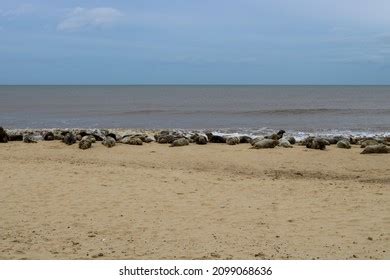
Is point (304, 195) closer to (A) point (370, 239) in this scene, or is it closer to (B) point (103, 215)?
(A) point (370, 239)

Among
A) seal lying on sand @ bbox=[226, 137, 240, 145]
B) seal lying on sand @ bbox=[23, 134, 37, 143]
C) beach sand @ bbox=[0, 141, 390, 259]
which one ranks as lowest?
beach sand @ bbox=[0, 141, 390, 259]

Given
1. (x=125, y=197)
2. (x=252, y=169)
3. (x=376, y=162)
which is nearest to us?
(x=125, y=197)

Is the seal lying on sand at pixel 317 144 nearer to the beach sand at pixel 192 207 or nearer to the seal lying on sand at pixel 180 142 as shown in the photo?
the beach sand at pixel 192 207

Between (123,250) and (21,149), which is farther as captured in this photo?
(21,149)

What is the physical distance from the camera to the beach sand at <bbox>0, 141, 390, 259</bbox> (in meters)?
5.95

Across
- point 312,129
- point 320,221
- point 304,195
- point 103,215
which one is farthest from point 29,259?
point 312,129

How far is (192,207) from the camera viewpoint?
8.08 m

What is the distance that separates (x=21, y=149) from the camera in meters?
15.4

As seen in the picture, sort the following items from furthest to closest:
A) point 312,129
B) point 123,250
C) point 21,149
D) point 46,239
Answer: point 312,129 → point 21,149 → point 46,239 → point 123,250

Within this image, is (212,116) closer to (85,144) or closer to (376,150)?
(85,144)

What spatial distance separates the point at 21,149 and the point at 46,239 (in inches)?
391

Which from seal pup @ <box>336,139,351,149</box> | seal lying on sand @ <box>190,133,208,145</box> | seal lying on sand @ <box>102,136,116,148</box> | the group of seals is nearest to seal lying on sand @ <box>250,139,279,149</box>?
the group of seals

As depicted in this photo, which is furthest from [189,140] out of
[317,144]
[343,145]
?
[343,145]

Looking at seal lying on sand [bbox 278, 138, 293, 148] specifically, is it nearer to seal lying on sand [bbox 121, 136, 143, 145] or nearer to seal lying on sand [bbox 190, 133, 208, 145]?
seal lying on sand [bbox 190, 133, 208, 145]
